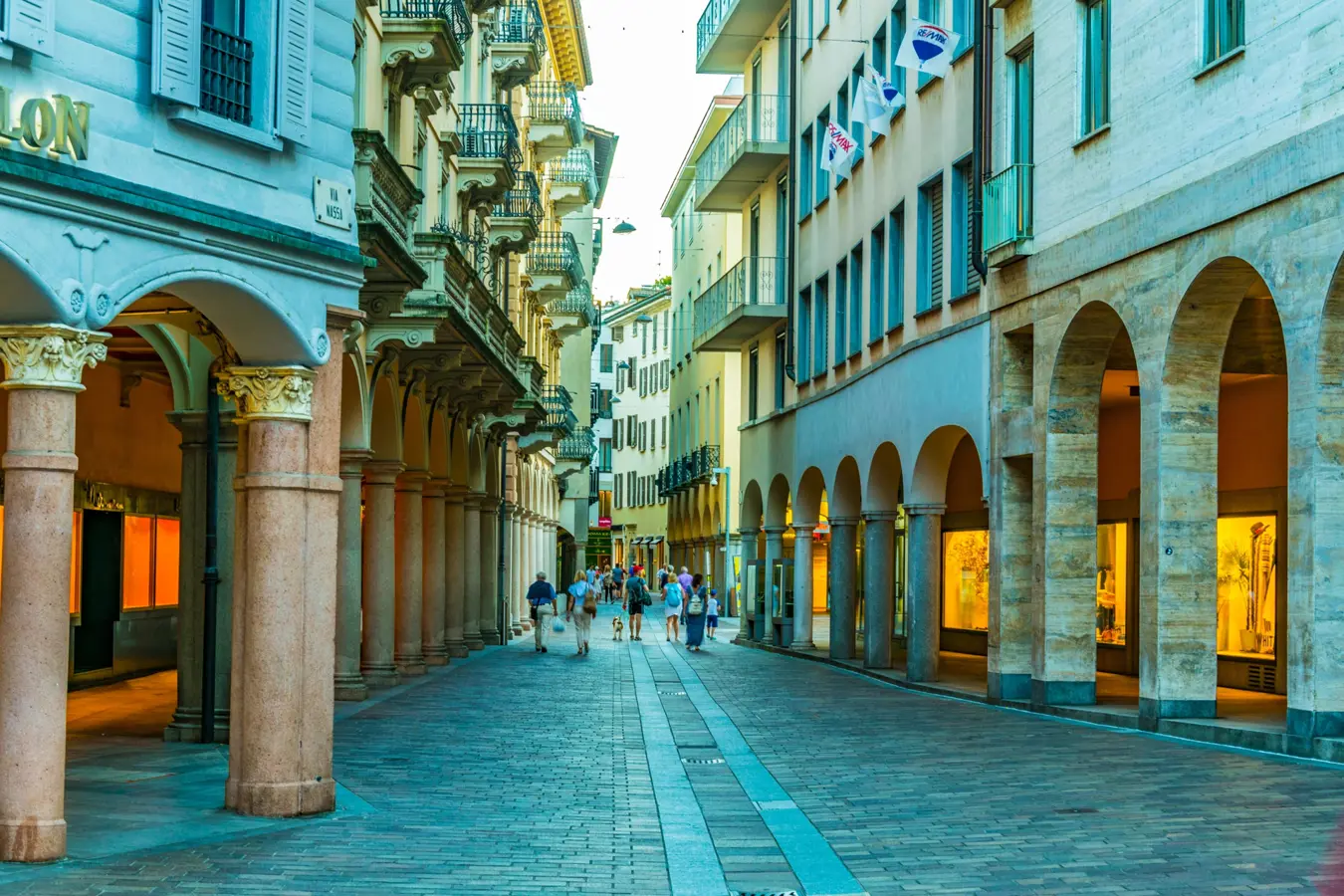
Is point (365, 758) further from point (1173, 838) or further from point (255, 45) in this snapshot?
point (1173, 838)

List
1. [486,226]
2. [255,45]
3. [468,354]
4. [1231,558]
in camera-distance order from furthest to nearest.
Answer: [486,226], [468,354], [1231,558], [255,45]

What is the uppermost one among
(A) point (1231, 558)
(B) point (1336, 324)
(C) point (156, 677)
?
(B) point (1336, 324)

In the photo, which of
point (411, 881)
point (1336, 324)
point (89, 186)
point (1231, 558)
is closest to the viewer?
point (411, 881)

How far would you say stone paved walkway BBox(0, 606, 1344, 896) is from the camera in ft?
32.7

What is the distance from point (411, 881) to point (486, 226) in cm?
2968

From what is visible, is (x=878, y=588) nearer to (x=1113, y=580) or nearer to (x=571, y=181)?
(x=1113, y=580)

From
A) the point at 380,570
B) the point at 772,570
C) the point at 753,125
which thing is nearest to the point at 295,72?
the point at 380,570

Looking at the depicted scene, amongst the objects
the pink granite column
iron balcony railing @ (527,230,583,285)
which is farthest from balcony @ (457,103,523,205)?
iron balcony railing @ (527,230,583,285)

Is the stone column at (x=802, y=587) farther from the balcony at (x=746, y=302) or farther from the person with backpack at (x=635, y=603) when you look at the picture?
the person with backpack at (x=635, y=603)

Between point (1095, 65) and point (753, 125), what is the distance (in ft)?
69.4

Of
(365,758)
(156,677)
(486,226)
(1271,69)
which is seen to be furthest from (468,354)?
(1271,69)

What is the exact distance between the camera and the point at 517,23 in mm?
38938

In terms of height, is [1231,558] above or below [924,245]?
below

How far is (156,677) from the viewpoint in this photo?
26.8 meters
